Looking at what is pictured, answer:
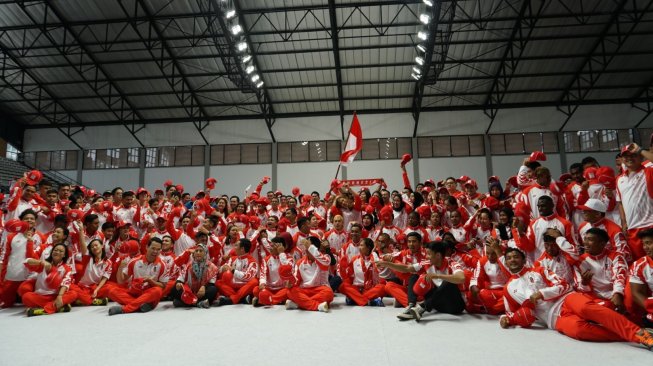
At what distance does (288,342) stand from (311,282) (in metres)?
1.99

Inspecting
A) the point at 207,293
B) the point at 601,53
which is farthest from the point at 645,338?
the point at 601,53

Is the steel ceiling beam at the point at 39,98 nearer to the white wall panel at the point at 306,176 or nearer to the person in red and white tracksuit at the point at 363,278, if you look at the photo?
the white wall panel at the point at 306,176

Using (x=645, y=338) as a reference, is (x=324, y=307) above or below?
below

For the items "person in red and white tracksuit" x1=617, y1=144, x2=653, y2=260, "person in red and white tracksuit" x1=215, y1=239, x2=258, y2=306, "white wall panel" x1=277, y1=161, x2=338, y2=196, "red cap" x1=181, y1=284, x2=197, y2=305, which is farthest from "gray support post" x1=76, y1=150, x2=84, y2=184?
"person in red and white tracksuit" x1=617, y1=144, x2=653, y2=260

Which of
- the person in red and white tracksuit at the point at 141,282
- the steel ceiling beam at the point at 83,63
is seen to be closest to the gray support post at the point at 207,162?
the steel ceiling beam at the point at 83,63

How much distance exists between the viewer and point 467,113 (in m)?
18.3

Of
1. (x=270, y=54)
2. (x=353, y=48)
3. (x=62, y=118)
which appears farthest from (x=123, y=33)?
(x=353, y=48)

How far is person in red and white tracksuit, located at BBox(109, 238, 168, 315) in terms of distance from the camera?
5.19 m

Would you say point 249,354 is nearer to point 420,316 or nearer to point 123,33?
point 420,316

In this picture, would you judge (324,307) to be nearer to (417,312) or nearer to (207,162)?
(417,312)

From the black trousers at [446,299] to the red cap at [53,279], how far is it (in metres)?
5.14

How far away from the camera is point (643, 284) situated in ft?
11.2

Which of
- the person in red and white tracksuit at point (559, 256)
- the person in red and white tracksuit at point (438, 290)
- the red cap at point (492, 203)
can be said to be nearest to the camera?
the person in red and white tracksuit at point (559, 256)

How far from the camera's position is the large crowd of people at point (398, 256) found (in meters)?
3.88
